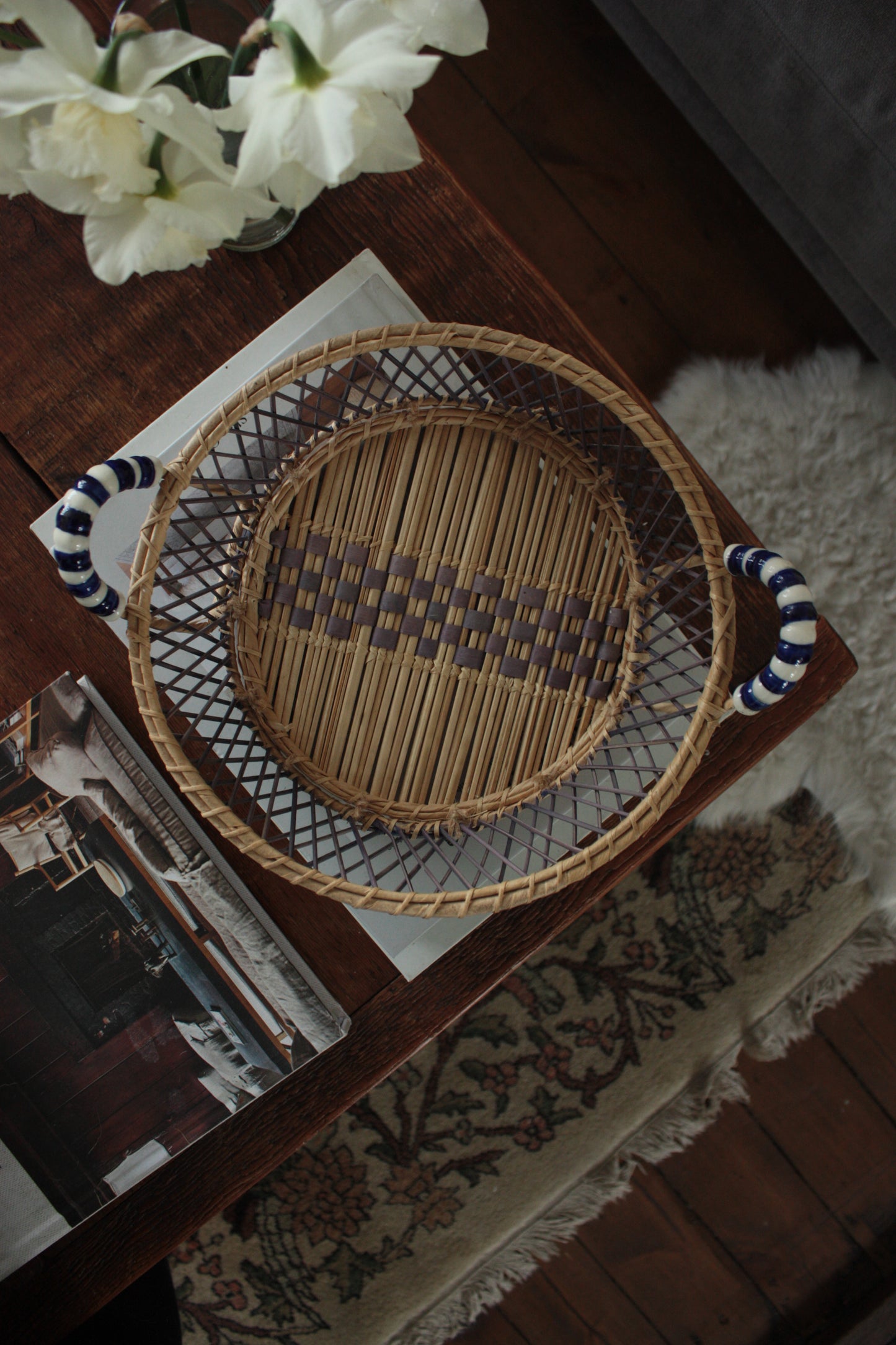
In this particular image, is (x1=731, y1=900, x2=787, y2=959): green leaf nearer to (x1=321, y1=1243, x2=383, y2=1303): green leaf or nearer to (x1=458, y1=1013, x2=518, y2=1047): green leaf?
(x1=458, y1=1013, x2=518, y2=1047): green leaf

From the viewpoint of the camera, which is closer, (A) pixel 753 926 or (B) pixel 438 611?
(B) pixel 438 611

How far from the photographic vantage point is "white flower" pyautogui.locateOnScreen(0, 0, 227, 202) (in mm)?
278

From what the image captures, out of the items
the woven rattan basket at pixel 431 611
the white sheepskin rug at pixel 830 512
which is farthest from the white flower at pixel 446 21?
the white sheepskin rug at pixel 830 512

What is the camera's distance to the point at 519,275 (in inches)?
22.7

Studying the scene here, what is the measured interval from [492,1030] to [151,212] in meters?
0.81

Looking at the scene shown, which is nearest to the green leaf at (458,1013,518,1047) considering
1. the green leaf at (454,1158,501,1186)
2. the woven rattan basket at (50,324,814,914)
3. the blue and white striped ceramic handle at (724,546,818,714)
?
the green leaf at (454,1158,501,1186)

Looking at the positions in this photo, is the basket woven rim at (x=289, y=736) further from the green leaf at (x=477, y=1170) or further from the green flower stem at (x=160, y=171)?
the green leaf at (x=477, y=1170)

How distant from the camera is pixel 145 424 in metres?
0.59

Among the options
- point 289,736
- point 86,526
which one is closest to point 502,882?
point 289,736

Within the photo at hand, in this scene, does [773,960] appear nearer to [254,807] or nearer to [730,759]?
[730,759]

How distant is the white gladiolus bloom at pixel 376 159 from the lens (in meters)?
0.30

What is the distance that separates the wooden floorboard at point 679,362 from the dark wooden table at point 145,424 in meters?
0.35

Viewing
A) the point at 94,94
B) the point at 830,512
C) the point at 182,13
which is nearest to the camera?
the point at 94,94

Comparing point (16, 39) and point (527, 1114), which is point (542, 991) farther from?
point (16, 39)
